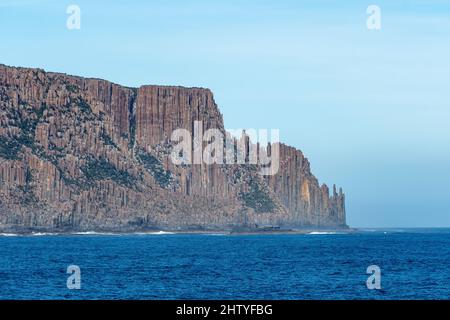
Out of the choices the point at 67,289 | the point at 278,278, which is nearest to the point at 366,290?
the point at 278,278

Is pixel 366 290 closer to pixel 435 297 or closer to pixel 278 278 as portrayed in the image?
pixel 435 297

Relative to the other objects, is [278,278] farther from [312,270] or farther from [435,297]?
[435,297]

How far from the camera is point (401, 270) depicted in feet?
357

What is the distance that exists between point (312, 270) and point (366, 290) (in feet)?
88.1

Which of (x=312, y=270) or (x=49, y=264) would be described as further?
(x=49, y=264)

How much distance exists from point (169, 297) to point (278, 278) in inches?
885
